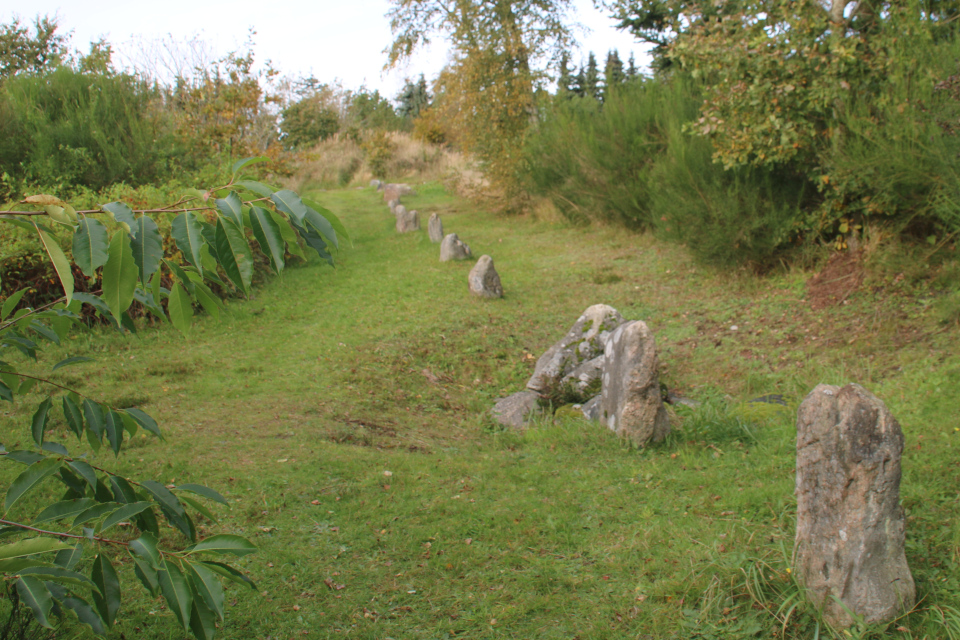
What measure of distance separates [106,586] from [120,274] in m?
0.77

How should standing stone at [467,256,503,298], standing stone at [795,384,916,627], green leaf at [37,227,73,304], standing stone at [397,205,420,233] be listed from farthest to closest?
standing stone at [397,205,420,233], standing stone at [467,256,503,298], standing stone at [795,384,916,627], green leaf at [37,227,73,304]

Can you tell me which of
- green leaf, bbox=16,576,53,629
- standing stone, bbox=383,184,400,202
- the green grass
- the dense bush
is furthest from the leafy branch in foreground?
standing stone, bbox=383,184,400,202

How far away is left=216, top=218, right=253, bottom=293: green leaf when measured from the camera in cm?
146

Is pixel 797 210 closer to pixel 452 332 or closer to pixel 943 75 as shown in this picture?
pixel 943 75

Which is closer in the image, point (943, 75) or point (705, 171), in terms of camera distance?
point (943, 75)

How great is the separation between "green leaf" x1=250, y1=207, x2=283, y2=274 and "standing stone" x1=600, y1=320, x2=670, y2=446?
399 cm

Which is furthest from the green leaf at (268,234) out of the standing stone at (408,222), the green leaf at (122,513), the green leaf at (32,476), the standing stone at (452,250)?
the standing stone at (408,222)

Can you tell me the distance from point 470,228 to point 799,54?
384 inches

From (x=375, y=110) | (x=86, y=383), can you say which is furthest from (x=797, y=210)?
(x=375, y=110)

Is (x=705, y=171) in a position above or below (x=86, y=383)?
above

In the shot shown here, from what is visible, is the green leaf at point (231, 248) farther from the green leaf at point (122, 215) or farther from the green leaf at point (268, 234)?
the green leaf at point (122, 215)

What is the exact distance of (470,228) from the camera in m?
16.5

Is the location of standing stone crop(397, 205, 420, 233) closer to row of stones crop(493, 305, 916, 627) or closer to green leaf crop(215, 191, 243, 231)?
row of stones crop(493, 305, 916, 627)

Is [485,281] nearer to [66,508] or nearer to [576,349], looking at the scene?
[576,349]
